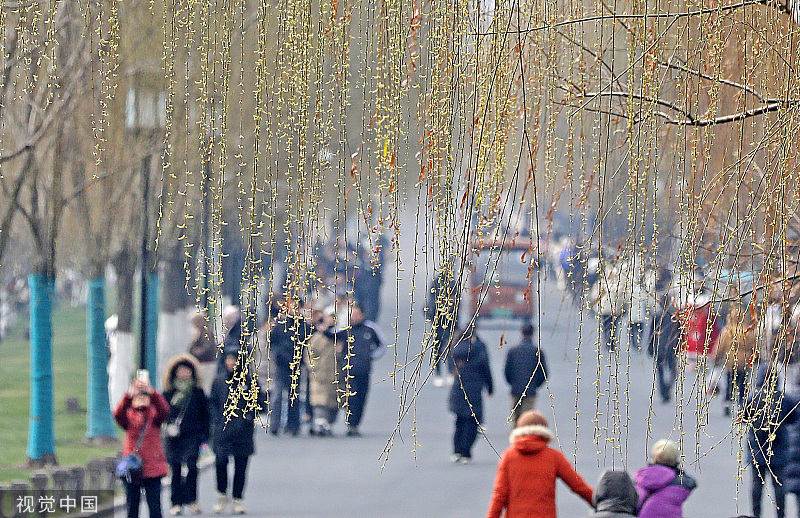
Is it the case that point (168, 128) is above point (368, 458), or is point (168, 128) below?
above

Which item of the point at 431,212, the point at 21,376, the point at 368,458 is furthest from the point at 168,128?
the point at 21,376

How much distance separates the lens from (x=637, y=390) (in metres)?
17.7

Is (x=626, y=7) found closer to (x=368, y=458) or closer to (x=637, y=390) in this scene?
(x=368, y=458)

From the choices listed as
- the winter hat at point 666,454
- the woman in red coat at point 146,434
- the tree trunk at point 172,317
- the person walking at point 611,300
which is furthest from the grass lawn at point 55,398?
the person walking at point 611,300

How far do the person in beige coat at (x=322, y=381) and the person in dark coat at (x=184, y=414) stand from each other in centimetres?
344

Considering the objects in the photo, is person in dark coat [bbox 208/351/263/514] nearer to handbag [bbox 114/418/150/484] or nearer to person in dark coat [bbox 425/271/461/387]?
handbag [bbox 114/418/150/484]

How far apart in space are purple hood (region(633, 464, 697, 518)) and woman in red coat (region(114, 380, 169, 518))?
365 cm

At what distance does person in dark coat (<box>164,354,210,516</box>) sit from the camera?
30.0ft

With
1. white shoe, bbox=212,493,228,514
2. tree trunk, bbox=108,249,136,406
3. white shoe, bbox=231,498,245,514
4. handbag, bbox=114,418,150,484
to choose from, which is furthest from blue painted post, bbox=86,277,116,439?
handbag, bbox=114,418,150,484

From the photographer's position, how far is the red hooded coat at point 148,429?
27.8 ft

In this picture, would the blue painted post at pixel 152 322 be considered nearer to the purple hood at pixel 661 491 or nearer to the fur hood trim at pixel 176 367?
the fur hood trim at pixel 176 367

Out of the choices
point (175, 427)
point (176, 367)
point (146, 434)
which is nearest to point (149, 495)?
point (146, 434)

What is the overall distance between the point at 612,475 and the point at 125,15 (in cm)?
677

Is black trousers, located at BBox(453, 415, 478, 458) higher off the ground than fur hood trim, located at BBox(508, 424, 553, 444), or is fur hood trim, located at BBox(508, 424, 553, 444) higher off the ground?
fur hood trim, located at BBox(508, 424, 553, 444)
